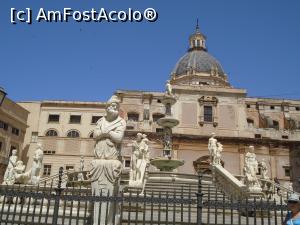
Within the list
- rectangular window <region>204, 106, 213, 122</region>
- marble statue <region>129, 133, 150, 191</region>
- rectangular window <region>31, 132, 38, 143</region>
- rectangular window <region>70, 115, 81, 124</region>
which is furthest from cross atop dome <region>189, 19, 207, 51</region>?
marble statue <region>129, 133, 150, 191</region>

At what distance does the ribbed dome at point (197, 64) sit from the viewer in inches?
2028

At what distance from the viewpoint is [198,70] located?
5119 centimetres

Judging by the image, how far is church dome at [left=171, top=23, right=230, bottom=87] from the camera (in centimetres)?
4975

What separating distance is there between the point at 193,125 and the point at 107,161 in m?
32.9

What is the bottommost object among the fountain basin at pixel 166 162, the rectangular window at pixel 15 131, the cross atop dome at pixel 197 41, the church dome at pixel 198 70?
the fountain basin at pixel 166 162

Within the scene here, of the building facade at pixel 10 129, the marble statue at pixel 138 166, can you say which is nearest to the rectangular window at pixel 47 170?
the building facade at pixel 10 129

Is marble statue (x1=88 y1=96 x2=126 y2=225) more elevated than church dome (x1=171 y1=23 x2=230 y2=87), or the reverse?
church dome (x1=171 y1=23 x2=230 y2=87)

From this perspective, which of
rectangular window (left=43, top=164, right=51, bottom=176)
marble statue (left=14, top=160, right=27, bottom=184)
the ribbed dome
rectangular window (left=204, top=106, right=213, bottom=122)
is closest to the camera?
marble statue (left=14, top=160, right=27, bottom=184)

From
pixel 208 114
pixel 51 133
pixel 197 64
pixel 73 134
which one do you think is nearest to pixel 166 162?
pixel 208 114

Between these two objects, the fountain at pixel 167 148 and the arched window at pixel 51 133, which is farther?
the arched window at pixel 51 133

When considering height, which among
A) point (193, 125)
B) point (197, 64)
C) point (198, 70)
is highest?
point (197, 64)

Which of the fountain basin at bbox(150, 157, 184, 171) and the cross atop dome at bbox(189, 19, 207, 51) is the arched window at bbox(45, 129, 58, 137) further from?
the fountain basin at bbox(150, 157, 184, 171)

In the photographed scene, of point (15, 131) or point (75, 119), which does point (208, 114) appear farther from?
point (15, 131)

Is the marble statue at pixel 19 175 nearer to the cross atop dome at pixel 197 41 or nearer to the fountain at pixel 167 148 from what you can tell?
the fountain at pixel 167 148
